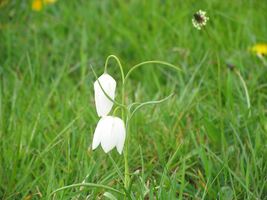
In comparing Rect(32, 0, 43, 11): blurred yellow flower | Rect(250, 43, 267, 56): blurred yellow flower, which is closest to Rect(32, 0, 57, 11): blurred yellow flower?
Rect(32, 0, 43, 11): blurred yellow flower

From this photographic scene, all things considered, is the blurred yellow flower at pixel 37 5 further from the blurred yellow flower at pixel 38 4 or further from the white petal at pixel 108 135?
the white petal at pixel 108 135

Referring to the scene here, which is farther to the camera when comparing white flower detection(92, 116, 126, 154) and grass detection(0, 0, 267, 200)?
grass detection(0, 0, 267, 200)

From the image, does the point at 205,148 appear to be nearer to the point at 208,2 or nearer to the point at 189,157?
the point at 189,157

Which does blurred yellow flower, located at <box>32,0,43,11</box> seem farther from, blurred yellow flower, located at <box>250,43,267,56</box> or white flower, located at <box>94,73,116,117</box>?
white flower, located at <box>94,73,116,117</box>

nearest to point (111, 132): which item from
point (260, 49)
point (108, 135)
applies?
point (108, 135)

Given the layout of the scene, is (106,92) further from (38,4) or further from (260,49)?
(38,4)

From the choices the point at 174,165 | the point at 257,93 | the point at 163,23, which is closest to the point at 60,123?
the point at 174,165

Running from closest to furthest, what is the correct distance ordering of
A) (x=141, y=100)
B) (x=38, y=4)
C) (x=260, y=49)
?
1. (x=141, y=100)
2. (x=260, y=49)
3. (x=38, y=4)

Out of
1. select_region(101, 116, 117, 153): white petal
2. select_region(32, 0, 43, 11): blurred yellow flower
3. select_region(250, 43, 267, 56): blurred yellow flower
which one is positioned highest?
select_region(32, 0, 43, 11): blurred yellow flower

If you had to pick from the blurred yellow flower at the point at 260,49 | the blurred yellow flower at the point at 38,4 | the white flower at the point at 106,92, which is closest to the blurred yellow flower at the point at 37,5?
the blurred yellow flower at the point at 38,4
